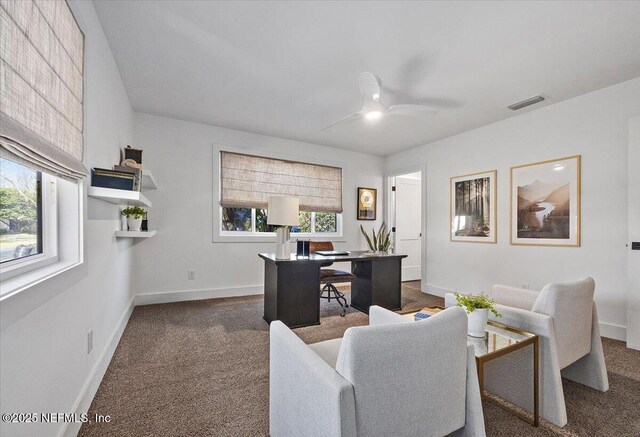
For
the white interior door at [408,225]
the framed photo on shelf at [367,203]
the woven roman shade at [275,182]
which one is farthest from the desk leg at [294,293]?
the white interior door at [408,225]

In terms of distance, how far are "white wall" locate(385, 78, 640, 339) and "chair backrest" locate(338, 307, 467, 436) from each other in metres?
2.94

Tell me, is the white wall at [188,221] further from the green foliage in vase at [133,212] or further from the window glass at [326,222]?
the window glass at [326,222]

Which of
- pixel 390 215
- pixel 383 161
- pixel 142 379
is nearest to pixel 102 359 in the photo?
pixel 142 379

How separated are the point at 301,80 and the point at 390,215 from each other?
138 inches

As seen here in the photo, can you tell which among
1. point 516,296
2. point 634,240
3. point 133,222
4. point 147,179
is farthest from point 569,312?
point 147,179

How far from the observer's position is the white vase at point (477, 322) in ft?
5.32

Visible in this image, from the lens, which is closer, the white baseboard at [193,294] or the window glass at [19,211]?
the window glass at [19,211]

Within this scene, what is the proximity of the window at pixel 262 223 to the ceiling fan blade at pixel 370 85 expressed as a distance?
2778mm

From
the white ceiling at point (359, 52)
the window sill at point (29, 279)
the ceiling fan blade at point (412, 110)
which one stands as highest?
the white ceiling at point (359, 52)

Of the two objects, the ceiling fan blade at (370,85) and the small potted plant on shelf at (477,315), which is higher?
the ceiling fan blade at (370,85)

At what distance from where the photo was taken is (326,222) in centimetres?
539

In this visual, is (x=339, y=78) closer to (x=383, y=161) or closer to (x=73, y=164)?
(x=73, y=164)

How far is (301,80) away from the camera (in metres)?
2.89

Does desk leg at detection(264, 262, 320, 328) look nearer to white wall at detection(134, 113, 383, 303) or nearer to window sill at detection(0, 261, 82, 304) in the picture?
white wall at detection(134, 113, 383, 303)
